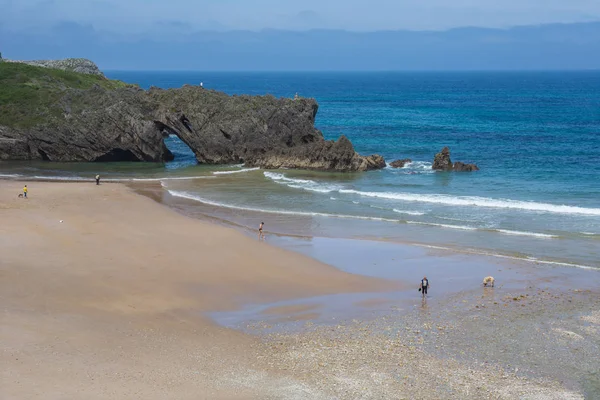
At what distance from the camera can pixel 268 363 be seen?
20547 millimetres

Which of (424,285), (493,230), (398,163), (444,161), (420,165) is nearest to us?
(424,285)

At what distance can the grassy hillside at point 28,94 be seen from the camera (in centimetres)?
6088

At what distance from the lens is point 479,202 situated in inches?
1740

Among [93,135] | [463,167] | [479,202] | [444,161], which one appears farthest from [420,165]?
[93,135]

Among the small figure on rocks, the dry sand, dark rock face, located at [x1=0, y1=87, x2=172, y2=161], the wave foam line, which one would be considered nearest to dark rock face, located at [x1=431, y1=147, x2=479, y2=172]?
the wave foam line

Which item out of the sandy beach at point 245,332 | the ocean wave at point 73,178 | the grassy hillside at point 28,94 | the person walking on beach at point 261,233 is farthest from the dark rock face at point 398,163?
the grassy hillside at point 28,94

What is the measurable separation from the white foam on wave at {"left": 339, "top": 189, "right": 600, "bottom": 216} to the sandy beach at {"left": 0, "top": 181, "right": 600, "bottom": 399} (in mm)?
13665

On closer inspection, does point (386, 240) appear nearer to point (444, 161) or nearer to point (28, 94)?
point (444, 161)

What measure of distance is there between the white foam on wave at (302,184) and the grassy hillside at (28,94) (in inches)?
834

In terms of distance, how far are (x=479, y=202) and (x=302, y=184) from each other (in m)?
13.0

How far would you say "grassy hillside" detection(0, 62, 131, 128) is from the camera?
200ft

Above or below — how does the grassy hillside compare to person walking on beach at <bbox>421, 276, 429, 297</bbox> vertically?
above

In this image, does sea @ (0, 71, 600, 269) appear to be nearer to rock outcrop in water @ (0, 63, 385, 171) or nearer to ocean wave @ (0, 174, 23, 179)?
ocean wave @ (0, 174, 23, 179)

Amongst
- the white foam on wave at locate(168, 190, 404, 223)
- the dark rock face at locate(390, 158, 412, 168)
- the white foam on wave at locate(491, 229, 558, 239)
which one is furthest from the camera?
the dark rock face at locate(390, 158, 412, 168)
